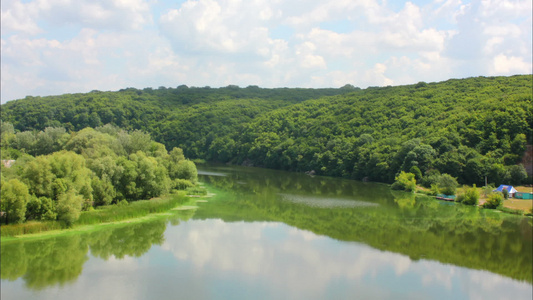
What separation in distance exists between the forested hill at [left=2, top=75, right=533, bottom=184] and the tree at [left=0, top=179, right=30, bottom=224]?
161 feet

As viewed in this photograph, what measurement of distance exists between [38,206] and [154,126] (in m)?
103

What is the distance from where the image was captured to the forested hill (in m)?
58.8

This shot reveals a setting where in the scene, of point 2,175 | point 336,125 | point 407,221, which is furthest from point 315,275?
point 336,125

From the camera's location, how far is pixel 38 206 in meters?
27.5

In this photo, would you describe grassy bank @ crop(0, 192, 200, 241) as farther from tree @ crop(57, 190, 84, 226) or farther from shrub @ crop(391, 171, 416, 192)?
shrub @ crop(391, 171, 416, 192)

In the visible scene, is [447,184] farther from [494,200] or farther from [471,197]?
[494,200]

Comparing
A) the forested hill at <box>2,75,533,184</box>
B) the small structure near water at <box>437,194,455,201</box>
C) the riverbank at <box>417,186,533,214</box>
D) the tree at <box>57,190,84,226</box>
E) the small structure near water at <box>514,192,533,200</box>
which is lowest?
the small structure near water at <box>437,194,455,201</box>

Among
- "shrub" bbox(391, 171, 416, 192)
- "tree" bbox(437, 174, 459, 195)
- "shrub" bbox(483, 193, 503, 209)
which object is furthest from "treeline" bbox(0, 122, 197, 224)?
"shrub" bbox(483, 193, 503, 209)

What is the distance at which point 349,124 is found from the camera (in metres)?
89.8

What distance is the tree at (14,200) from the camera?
25.7 metres

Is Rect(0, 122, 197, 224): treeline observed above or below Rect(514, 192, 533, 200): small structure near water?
above

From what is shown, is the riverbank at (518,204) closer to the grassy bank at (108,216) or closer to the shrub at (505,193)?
the shrub at (505,193)

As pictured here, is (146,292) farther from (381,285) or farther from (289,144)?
(289,144)

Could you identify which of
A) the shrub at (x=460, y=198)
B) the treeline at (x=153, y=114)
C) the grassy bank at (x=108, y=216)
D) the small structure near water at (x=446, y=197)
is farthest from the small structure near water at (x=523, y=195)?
the treeline at (x=153, y=114)
